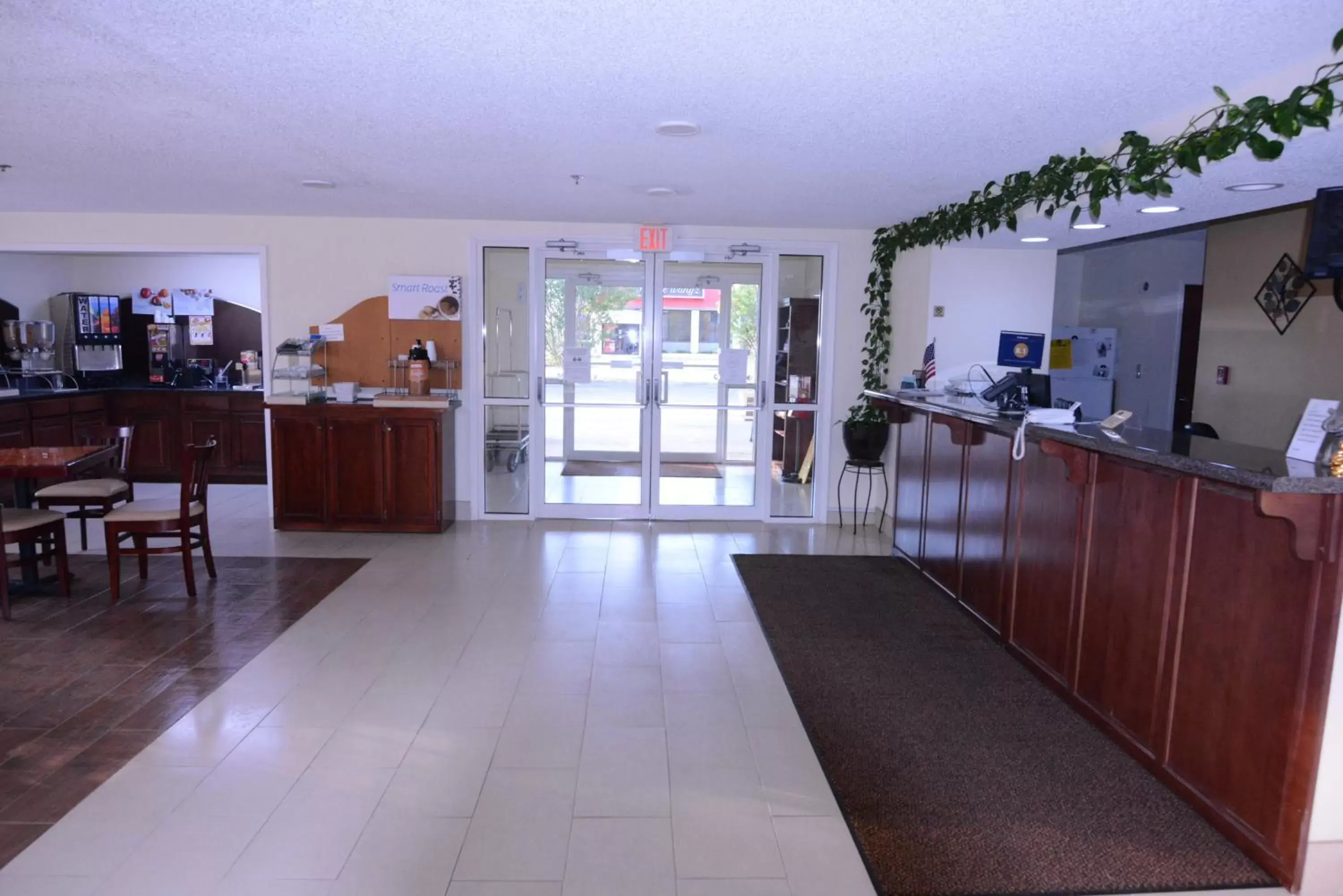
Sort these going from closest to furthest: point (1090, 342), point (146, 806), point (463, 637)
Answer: point (146, 806) < point (463, 637) < point (1090, 342)

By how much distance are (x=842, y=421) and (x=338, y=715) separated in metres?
4.73

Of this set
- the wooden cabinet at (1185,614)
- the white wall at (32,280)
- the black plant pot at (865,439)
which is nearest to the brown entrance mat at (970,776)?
the wooden cabinet at (1185,614)

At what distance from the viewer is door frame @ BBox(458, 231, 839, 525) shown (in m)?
6.66

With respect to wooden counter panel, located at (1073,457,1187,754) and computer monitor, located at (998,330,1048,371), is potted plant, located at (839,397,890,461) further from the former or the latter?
wooden counter panel, located at (1073,457,1187,754)

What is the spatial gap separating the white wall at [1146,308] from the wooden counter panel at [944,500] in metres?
4.08

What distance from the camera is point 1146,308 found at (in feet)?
27.6

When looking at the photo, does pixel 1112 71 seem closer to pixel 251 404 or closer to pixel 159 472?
pixel 251 404

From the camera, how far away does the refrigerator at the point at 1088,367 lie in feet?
28.2

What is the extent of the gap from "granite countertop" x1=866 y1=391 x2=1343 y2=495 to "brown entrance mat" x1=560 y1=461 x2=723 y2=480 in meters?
2.91

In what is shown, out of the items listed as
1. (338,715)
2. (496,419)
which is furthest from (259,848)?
(496,419)

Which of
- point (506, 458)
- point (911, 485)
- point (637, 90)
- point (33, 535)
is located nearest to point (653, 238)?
point (506, 458)

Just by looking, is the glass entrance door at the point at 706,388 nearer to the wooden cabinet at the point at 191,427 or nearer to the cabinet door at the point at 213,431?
the wooden cabinet at the point at 191,427

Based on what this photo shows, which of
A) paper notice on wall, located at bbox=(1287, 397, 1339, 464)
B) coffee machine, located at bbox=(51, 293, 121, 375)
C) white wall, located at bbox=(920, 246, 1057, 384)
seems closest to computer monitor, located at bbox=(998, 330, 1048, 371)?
white wall, located at bbox=(920, 246, 1057, 384)

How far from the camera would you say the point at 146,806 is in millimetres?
2656
